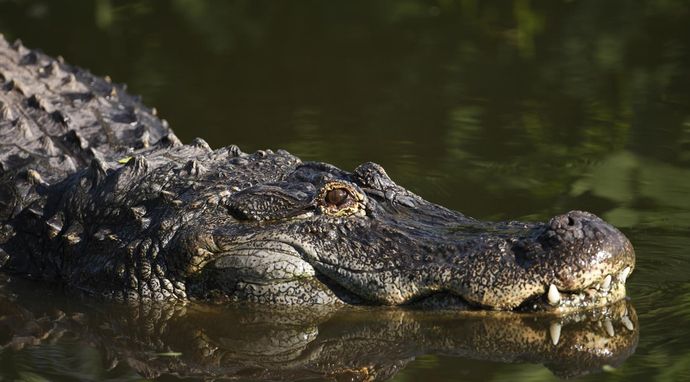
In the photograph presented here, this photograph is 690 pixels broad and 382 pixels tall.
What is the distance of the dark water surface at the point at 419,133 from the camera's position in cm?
570

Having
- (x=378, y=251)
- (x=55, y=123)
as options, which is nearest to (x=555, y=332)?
(x=378, y=251)

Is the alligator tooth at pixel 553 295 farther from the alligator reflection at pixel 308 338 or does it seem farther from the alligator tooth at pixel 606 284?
the alligator tooth at pixel 606 284

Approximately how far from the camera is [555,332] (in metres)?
5.73

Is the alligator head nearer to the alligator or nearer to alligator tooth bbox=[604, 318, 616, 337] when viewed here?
the alligator

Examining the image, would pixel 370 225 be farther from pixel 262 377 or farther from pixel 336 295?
pixel 262 377

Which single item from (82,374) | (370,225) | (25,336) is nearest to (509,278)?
(370,225)

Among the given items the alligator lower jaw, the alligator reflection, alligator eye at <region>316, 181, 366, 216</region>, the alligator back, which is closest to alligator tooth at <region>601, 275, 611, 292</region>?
the alligator lower jaw

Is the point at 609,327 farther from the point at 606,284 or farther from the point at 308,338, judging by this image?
the point at 308,338

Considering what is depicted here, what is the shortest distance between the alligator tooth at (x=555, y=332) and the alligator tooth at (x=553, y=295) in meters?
0.10

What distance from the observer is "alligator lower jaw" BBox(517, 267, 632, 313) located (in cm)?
580

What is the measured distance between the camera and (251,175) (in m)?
6.64

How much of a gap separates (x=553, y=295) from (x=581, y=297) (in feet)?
0.51

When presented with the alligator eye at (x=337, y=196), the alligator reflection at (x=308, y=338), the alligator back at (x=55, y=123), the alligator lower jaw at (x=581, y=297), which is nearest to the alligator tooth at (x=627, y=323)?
the alligator reflection at (x=308, y=338)

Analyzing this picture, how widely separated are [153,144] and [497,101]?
137 inches
